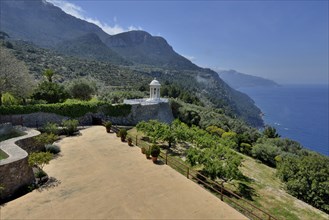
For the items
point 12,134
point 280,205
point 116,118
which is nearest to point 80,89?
point 116,118

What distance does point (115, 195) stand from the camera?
441 inches

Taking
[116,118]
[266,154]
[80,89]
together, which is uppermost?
[80,89]

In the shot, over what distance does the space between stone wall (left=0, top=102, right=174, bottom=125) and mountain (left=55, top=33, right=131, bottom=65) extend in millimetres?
103156

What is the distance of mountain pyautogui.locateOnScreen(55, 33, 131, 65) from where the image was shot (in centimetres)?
13040

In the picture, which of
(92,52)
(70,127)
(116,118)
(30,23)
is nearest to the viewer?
(70,127)

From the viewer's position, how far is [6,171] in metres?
11.1

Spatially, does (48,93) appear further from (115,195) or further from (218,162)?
(218,162)

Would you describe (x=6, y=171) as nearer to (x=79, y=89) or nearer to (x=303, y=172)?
(x=303, y=172)

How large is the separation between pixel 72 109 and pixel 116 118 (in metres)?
5.34

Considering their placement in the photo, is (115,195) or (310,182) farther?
(310,182)

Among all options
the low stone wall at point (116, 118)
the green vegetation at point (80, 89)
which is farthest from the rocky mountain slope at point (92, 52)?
the low stone wall at point (116, 118)

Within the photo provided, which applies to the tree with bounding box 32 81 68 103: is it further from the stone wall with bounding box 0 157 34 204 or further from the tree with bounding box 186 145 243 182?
the tree with bounding box 186 145 243 182

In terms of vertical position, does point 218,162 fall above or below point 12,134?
above

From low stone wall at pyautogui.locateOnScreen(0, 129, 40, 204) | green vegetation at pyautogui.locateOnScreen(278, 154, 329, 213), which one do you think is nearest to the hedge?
low stone wall at pyautogui.locateOnScreen(0, 129, 40, 204)
